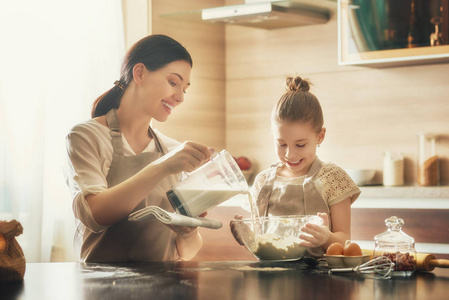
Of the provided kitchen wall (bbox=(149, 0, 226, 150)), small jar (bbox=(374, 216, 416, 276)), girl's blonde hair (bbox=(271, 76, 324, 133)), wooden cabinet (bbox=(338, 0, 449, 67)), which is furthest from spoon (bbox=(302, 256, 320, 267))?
kitchen wall (bbox=(149, 0, 226, 150))

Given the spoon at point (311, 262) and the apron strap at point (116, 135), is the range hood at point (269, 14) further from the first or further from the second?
the spoon at point (311, 262)

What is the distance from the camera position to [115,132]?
6.88 feet

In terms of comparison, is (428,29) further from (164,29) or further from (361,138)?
(164,29)

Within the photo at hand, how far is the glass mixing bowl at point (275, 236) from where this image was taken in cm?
167

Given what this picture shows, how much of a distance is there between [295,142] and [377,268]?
63 centimetres

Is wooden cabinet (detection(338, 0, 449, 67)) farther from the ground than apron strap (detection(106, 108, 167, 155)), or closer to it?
farther from the ground

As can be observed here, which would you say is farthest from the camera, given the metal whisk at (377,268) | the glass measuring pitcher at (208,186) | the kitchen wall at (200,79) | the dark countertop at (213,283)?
the kitchen wall at (200,79)

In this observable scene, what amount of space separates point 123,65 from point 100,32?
52.8 inches

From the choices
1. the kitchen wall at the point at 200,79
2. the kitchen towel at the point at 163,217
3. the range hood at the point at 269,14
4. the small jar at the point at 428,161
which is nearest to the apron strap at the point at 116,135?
the kitchen towel at the point at 163,217

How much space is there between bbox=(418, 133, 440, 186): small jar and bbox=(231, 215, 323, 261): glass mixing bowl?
6.16 feet

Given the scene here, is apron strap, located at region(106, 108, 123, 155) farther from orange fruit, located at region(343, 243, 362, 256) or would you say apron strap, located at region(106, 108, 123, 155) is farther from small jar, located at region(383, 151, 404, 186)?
small jar, located at region(383, 151, 404, 186)

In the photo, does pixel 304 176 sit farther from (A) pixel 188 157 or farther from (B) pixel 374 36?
(B) pixel 374 36

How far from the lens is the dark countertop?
1248mm

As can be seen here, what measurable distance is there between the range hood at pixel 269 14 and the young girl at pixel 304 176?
1385mm
